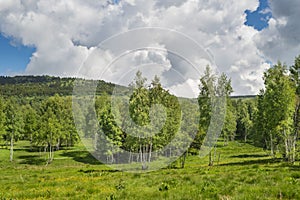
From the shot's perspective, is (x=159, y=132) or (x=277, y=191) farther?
(x=159, y=132)

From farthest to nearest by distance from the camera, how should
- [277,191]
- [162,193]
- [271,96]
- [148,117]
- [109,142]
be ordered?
[109,142] < [271,96] < [148,117] < [162,193] < [277,191]

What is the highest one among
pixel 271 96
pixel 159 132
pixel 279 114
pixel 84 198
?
pixel 271 96

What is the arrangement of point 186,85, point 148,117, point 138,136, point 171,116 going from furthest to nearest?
point 138,136, point 148,117, point 171,116, point 186,85

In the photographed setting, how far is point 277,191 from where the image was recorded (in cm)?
1208

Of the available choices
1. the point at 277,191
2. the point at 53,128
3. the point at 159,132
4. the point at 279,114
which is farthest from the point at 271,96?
the point at 53,128

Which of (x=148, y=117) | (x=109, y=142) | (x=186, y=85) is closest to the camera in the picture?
(x=186, y=85)

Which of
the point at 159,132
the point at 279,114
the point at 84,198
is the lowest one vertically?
the point at 84,198

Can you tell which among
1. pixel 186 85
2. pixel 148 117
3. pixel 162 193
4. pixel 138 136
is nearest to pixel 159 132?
pixel 148 117

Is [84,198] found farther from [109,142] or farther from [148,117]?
[109,142]

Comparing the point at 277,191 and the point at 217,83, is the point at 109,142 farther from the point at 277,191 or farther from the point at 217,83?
the point at 277,191

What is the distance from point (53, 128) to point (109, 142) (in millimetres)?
14244

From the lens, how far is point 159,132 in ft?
133

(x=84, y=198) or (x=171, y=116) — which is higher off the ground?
(x=171, y=116)

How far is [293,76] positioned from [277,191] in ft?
131
